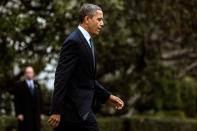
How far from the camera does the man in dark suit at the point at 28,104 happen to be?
15141mm

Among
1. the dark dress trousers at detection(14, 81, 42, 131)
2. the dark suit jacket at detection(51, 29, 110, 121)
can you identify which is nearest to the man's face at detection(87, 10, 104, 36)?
the dark suit jacket at detection(51, 29, 110, 121)

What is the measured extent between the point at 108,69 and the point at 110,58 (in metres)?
0.74

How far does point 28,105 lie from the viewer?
15.2 m

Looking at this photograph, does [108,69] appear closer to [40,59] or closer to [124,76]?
[124,76]

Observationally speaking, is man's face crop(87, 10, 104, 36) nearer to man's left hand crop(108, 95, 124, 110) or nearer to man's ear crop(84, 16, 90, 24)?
man's ear crop(84, 16, 90, 24)

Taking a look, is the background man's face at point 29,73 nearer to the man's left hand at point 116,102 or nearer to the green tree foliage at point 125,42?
the green tree foliage at point 125,42

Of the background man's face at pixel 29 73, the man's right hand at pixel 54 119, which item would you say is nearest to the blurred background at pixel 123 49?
the background man's face at pixel 29 73

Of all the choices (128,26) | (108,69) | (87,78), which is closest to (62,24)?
(128,26)

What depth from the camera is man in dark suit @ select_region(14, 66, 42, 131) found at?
15.1 m

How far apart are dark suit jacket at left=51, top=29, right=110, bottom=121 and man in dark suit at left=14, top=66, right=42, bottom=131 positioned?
25.1 ft

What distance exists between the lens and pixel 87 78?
7.52 meters

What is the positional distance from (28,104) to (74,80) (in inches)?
311

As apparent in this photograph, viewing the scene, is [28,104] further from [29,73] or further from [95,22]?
[95,22]

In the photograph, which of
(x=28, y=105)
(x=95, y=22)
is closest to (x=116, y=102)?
(x=95, y=22)
